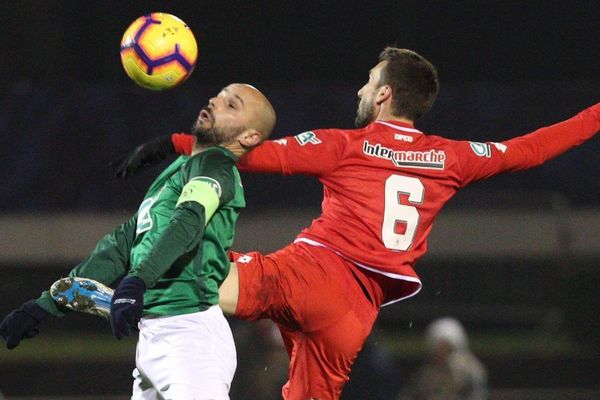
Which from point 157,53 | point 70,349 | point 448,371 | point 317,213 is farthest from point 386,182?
point 70,349

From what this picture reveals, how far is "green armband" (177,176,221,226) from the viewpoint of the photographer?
3.06 m

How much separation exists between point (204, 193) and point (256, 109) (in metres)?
0.47

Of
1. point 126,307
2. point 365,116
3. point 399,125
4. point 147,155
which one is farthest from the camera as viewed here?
point 365,116

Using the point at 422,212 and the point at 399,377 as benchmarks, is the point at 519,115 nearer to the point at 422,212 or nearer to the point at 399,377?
the point at 399,377

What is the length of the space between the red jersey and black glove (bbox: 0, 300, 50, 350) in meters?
1.05

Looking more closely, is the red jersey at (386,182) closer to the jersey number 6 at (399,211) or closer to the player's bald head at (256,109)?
the jersey number 6 at (399,211)

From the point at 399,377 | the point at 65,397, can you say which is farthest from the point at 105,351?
the point at 399,377

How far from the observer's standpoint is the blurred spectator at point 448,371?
5918 mm

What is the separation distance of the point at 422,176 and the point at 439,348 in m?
2.20

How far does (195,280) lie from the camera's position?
318 centimetres

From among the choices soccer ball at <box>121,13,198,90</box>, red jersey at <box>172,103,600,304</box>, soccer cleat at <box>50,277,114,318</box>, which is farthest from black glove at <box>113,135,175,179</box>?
soccer cleat at <box>50,277,114,318</box>

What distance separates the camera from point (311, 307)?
392 centimetres

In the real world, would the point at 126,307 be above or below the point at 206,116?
below

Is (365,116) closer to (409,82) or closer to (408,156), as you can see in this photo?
(409,82)
